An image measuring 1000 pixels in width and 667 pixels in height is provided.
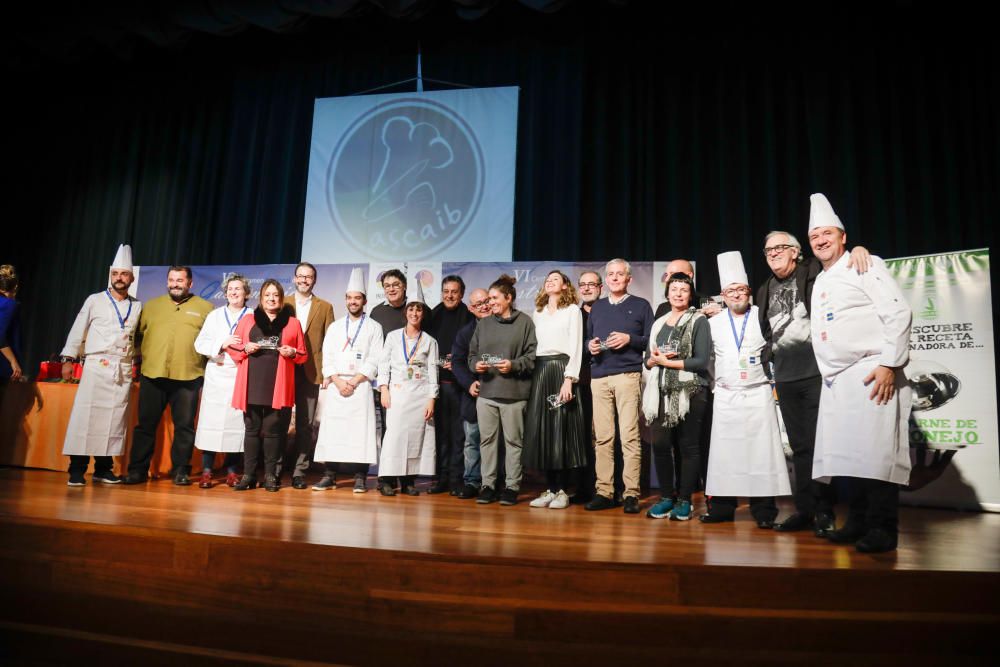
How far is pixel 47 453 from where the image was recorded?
4820 millimetres

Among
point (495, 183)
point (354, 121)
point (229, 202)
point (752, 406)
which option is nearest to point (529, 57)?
point (495, 183)

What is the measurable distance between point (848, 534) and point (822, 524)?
7.1 inches

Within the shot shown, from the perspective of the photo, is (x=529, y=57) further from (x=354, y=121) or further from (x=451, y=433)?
(x=451, y=433)

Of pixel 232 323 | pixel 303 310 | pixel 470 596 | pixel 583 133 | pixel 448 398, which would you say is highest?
pixel 583 133

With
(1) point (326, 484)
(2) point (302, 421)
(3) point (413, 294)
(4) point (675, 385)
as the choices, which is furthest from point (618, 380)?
(2) point (302, 421)

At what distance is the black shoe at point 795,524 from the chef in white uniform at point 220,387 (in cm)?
326

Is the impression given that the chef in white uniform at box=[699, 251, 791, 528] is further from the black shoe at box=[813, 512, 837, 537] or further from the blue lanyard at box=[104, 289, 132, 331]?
the blue lanyard at box=[104, 289, 132, 331]

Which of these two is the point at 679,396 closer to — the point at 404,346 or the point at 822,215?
the point at 822,215

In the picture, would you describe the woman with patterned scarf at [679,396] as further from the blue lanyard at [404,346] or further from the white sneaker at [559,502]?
the blue lanyard at [404,346]

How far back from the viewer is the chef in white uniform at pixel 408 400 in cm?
401

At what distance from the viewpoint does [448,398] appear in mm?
4371

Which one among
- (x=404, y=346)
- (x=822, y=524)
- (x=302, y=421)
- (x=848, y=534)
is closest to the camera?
(x=848, y=534)

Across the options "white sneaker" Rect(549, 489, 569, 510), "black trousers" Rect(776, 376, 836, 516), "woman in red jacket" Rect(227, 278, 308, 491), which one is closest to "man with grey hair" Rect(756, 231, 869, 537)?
"black trousers" Rect(776, 376, 836, 516)

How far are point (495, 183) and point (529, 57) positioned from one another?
4.46 feet
